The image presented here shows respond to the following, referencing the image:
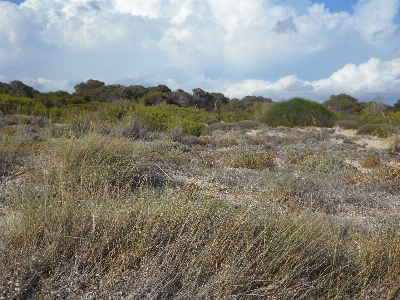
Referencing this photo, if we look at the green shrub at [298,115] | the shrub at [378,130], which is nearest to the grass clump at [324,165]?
the shrub at [378,130]

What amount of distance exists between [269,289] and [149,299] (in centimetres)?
83

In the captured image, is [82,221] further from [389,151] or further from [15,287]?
[389,151]

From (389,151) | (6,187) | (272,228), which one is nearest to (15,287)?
(272,228)

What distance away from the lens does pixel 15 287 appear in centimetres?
223

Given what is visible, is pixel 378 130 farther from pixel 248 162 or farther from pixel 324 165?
pixel 248 162

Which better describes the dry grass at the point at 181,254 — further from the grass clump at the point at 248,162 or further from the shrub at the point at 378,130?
the shrub at the point at 378,130

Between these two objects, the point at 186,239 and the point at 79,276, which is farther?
the point at 186,239

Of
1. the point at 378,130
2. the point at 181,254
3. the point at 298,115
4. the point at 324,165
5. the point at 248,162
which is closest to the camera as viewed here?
the point at 181,254

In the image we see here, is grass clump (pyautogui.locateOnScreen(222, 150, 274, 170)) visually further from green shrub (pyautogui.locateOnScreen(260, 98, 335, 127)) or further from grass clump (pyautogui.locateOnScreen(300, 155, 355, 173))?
green shrub (pyautogui.locateOnScreen(260, 98, 335, 127))

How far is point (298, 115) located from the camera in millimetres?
19375

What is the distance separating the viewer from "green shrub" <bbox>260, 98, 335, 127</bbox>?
1909cm

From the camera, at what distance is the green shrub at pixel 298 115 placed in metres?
19.1

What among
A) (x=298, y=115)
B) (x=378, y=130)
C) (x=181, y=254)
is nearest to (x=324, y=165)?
(x=181, y=254)

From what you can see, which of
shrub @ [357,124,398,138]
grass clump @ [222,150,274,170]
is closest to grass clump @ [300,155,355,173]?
grass clump @ [222,150,274,170]
